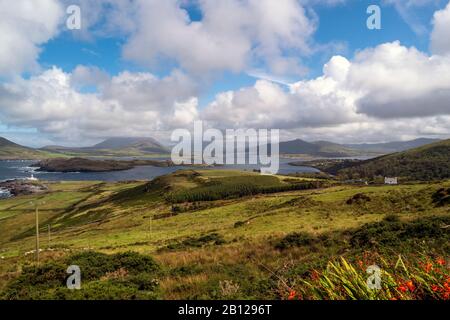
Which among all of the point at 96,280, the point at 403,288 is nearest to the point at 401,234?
the point at 403,288

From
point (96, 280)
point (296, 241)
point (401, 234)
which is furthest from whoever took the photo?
point (296, 241)

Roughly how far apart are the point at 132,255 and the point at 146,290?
8.44 meters

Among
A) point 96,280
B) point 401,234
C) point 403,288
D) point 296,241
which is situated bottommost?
point 296,241

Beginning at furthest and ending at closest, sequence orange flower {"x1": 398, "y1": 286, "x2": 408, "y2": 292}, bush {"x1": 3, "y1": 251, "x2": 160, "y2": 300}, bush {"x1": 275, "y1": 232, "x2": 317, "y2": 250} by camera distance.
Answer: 1. bush {"x1": 275, "y1": 232, "x2": 317, "y2": 250}
2. bush {"x1": 3, "y1": 251, "x2": 160, "y2": 300}
3. orange flower {"x1": 398, "y1": 286, "x2": 408, "y2": 292}

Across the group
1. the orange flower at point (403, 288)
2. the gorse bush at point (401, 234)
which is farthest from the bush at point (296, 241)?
the orange flower at point (403, 288)

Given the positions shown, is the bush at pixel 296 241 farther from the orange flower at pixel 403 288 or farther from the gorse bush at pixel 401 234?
the orange flower at pixel 403 288

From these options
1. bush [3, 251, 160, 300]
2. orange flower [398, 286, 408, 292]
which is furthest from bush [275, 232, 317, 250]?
orange flower [398, 286, 408, 292]

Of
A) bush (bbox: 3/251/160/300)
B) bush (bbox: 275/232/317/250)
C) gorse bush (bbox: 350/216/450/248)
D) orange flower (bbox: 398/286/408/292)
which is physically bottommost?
bush (bbox: 275/232/317/250)

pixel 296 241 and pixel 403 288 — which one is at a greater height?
→ pixel 403 288

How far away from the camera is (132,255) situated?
63.9 feet

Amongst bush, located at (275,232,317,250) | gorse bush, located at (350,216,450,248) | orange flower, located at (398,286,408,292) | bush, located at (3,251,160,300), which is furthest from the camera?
bush, located at (275,232,317,250)

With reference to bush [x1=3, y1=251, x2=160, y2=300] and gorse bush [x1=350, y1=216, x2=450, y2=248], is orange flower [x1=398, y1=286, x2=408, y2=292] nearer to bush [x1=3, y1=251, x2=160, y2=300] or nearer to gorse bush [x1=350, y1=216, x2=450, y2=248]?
bush [x1=3, y1=251, x2=160, y2=300]

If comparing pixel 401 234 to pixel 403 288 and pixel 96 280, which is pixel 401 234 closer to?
pixel 403 288
